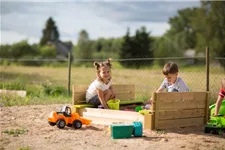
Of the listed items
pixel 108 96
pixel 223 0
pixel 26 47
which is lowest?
pixel 108 96

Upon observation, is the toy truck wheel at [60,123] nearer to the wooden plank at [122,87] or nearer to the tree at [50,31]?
the wooden plank at [122,87]

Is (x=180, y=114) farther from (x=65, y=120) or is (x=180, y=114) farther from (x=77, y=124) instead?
(x=65, y=120)

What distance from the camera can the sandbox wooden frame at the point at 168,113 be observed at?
16.8ft

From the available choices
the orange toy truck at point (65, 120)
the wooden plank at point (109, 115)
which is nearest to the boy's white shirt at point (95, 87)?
the wooden plank at point (109, 115)

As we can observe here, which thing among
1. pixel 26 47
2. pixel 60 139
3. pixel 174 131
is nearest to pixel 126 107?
pixel 174 131

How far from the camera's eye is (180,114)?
5.39 metres

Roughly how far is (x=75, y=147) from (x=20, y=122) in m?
2.04

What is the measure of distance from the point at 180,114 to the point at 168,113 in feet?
0.82

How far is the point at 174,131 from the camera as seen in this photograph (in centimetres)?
513

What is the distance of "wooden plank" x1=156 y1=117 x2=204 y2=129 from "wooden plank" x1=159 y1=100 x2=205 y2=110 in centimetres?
18

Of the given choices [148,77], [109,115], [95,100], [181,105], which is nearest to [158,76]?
[148,77]

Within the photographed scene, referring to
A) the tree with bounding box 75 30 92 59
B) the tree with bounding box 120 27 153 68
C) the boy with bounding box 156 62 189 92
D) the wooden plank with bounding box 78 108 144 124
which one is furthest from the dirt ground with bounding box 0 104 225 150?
the tree with bounding box 75 30 92 59

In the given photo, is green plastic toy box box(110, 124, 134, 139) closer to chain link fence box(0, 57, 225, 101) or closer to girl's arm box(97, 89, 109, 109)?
girl's arm box(97, 89, 109, 109)

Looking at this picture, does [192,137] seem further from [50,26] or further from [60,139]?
[50,26]
